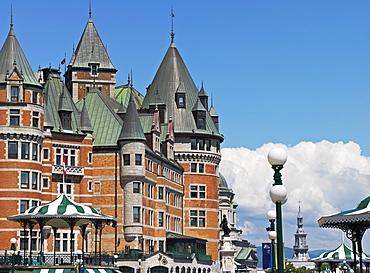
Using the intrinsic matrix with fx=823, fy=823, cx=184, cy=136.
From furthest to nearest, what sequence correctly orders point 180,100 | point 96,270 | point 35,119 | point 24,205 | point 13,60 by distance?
point 180,100, point 13,60, point 35,119, point 24,205, point 96,270

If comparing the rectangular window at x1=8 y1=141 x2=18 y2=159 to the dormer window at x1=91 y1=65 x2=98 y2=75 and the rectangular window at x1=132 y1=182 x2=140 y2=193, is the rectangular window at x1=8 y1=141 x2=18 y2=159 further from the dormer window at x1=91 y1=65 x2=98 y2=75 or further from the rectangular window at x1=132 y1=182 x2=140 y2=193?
the dormer window at x1=91 y1=65 x2=98 y2=75

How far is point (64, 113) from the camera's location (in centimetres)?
8550

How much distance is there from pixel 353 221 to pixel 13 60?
5329 centimetres

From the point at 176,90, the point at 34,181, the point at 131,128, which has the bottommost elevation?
the point at 34,181

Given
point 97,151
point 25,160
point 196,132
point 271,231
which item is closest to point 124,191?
point 97,151

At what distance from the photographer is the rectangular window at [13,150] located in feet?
255

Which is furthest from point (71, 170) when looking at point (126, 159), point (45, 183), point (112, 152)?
point (126, 159)

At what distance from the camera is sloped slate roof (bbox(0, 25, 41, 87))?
7906 centimetres

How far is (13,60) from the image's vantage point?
261 ft

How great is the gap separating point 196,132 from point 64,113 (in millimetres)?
25997

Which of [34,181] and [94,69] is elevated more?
[94,69]

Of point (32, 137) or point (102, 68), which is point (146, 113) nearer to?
point (102, 68)

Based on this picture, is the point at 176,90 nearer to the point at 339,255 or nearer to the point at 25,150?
the point at 25,150

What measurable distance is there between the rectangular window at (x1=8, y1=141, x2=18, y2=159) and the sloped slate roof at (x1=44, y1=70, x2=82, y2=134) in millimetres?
5375
